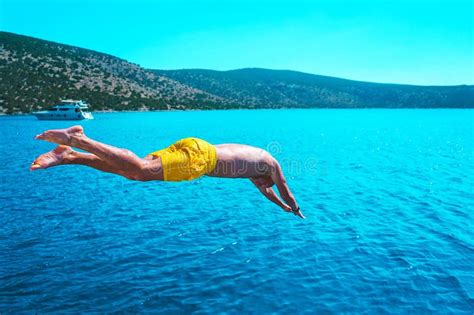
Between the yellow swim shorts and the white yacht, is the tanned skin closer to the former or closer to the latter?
the yellow swim shorts

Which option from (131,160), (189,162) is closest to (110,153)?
(131,160)

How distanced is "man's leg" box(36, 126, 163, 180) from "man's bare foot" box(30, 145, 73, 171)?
279mm

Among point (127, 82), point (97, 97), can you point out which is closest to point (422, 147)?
point (97, 97)

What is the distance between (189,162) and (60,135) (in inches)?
86.8

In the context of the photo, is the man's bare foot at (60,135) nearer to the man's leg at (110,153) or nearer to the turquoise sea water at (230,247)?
the man's leg at (110,153)

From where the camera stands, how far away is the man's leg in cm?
603

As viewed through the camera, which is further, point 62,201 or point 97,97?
point 97,97

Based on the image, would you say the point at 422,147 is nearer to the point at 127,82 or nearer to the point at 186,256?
the point at 186,256

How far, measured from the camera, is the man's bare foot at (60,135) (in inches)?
231

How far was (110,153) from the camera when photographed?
634 cm

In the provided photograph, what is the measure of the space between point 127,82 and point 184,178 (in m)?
177

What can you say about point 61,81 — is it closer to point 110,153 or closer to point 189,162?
point 189,162

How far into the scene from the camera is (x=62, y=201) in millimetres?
22734

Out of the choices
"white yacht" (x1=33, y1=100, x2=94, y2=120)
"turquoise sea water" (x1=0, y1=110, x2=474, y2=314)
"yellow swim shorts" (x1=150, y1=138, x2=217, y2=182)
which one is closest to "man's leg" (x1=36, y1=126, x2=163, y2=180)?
"yellow swim shorts" (x1=150, y1=138, x2=217, y2=182)
